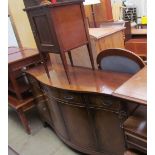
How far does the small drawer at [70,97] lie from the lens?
155cm

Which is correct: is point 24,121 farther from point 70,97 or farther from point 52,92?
point 70,97

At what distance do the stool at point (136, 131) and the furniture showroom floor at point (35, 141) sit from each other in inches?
37.8

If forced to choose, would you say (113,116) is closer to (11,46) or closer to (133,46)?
(133,46)

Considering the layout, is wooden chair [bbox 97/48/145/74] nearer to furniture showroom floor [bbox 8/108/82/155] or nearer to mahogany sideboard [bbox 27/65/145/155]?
mahogany sideboard [bbox 27/65/145/155]

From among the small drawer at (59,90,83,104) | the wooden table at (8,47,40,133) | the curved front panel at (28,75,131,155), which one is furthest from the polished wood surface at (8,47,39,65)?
the small drawer at (59,90,83,104)

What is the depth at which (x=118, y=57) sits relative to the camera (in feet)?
4.94

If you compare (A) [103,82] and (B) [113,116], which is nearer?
(B) [113,116]

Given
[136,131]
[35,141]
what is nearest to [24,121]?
[35,141]

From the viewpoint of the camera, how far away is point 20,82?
2.54 m

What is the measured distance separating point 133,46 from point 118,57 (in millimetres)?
1439

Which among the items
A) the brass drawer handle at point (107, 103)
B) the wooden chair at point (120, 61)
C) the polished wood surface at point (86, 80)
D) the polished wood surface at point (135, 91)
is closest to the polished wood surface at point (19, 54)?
the polished wood surface at point (86, 80)

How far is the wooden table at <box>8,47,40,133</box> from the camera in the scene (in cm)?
221
